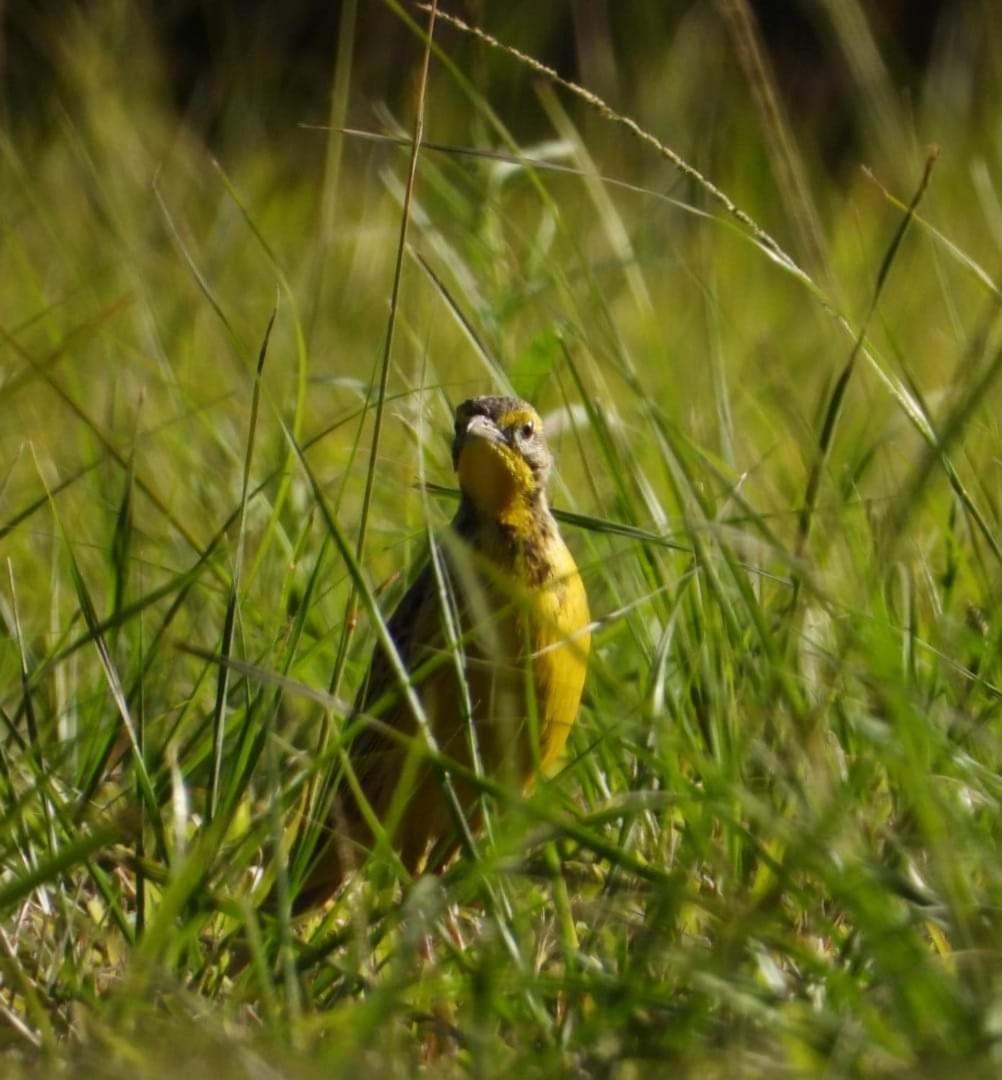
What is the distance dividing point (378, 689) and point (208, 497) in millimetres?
656

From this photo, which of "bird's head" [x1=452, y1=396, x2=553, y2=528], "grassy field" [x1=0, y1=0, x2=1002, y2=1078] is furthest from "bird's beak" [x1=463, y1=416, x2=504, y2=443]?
"grassy field" [x1=0, y1=0, x2=1002, y2=1078]

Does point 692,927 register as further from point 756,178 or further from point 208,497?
point 756,178

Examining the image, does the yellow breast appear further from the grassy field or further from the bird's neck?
the bird's neck

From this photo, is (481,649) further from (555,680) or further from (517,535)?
(517,535)

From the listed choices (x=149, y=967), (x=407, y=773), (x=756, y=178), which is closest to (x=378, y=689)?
(x=407, y=773)

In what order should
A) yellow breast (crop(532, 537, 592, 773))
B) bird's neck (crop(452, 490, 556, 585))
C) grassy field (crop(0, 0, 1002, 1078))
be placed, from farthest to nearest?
1. bird's neck (crop(452, 490, 556, 585))
2. yellow breast (crop(532, 537, 592, 773))
3. grassy field (crop(0, 0, 1002, 1078))

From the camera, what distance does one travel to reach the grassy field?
6.56ft

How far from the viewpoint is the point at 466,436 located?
3662mm

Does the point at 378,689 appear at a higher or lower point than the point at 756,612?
lower

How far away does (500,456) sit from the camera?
3.68 meters

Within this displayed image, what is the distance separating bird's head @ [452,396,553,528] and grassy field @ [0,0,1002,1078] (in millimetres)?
63

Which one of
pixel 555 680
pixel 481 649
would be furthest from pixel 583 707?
pixel 481 649

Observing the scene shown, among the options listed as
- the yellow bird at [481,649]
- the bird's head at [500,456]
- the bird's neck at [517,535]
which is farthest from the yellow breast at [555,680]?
the bird's head at [500,456]

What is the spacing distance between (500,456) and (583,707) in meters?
0.58
